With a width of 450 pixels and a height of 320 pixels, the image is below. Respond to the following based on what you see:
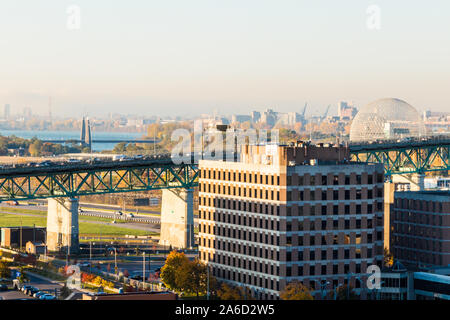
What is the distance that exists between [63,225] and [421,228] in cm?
5441

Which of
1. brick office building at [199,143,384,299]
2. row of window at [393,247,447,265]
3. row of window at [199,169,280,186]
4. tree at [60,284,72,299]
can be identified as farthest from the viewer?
row of window at [393,247,447,265]

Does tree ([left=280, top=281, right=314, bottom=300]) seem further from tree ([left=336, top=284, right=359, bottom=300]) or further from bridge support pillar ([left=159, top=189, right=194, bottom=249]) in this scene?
bridge support pillar ([left=159, top=189, right=194, bottom=249])

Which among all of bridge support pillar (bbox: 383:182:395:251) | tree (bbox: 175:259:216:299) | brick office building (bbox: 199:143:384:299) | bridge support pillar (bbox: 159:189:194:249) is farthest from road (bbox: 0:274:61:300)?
bridge support pillar (bbox: 383:182:395:251)

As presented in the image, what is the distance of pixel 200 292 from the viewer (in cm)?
11888

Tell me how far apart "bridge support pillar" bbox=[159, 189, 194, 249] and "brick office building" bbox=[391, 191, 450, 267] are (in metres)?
40.7

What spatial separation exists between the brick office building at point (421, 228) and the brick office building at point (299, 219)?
51.0ft

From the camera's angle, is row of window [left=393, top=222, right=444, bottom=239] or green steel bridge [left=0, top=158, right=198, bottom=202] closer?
row of window [left=393, top=222, right=444, bottom=239]

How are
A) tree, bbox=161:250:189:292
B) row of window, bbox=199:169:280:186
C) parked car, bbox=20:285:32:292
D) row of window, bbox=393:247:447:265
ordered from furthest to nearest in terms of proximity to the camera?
row of window, bbox=393:247:447:265
tree, bbox=161:250:189:292
parked car, bbox=20:285:32:292
row of window, bbox=199:169:280:186

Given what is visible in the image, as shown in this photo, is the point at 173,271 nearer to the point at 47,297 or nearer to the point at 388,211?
the point at 47,297

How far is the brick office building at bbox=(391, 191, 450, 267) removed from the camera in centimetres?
13112

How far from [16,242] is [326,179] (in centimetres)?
6496

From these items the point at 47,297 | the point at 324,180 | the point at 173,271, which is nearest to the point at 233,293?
the point at 173,271

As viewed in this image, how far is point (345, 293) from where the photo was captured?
110 m
